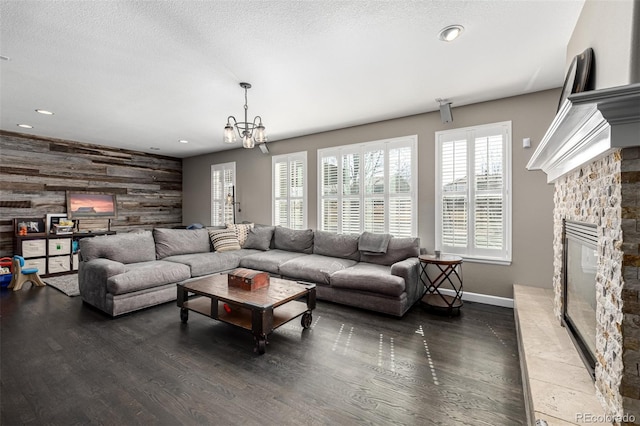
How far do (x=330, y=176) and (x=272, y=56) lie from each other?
2.60m

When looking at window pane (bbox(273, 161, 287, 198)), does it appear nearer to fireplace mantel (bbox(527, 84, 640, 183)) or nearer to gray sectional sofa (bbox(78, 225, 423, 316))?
gray sectional sofa (bbox(78, 225, 423, 316))

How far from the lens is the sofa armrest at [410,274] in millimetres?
3254

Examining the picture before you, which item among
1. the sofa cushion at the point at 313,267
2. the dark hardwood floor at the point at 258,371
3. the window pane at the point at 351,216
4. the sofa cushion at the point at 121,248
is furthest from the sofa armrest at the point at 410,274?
the sofa cushion at the point at 121,248

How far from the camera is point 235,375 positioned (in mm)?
2115

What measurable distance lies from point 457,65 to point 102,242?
460cm

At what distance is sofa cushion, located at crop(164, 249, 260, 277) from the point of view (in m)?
4.02

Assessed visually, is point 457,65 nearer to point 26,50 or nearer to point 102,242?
point 26,50

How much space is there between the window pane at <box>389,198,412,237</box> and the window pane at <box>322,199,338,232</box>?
0.98 m

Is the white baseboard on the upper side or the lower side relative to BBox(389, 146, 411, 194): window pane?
lower

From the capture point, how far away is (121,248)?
3832 mm

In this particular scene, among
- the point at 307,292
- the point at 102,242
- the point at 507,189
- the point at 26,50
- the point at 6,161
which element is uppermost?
the point at 26,50

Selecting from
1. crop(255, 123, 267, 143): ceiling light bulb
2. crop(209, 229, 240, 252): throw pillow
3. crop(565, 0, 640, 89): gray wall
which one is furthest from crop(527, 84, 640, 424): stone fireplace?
crop(209, 229, 240, 252): throw pillow

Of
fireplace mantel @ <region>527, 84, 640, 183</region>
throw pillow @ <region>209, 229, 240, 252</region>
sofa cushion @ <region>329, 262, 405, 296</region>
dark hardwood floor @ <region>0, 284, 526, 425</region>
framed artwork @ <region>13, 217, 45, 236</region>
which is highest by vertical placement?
fireplace mantel @ <region>527, 84, 640, 183</region>

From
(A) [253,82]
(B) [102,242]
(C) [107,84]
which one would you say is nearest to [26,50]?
(C) [107,84]
